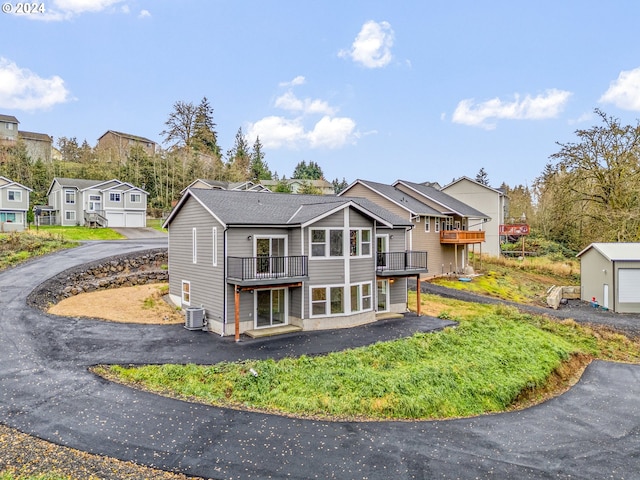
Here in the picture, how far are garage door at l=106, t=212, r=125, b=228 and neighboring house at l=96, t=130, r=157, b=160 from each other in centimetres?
2362

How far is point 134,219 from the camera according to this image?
151 feet

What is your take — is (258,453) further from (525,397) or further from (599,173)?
(599,173)

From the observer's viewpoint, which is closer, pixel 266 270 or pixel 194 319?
pixel 194 319

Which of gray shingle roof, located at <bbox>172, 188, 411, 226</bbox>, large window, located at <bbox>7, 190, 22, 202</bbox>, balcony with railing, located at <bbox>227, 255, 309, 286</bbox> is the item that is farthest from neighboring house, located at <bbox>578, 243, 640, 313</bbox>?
large window, located at <bbox>7, 190, 22, 202</bbox>

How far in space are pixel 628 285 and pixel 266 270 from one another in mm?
21452

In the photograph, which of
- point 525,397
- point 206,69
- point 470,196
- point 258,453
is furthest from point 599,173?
point 258,453

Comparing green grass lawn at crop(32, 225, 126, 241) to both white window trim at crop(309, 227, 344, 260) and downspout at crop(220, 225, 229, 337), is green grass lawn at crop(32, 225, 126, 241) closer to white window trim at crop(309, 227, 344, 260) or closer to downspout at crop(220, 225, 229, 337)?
downspout at crop(220, 225, 229, 337)

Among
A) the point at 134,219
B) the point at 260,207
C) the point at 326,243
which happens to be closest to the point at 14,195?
the point at 134,219

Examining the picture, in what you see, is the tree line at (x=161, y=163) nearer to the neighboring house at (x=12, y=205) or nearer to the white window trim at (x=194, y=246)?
the neighboring house at (x=12, y=205)

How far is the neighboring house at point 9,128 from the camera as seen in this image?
63.0 metres

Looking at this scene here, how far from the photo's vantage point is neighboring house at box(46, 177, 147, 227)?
144ft

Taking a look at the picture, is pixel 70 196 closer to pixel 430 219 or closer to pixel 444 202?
pixel 430 219

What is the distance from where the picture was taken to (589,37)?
2511 cm

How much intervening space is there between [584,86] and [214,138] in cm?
5212
